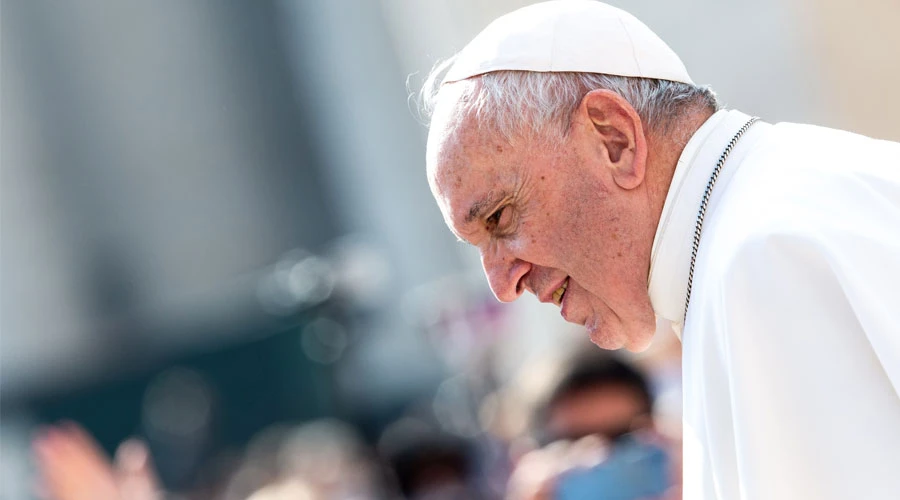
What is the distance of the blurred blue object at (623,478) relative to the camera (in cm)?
406

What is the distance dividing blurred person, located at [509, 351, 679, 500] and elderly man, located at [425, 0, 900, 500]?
1499mm

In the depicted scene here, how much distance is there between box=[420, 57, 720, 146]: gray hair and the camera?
2473mm

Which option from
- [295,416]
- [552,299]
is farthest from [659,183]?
[295,416]

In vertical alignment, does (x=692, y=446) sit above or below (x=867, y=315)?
below

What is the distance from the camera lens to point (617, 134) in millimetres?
2453

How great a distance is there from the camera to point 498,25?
2.85 metres

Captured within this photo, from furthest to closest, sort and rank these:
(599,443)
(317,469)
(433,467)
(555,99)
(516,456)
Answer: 1. (317,469)
2. (433,467)
3. (516,456)
4. (599,443)
5. (555,99)

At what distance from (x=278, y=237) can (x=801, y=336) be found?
20033 millimetres

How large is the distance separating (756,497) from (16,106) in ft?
67.9

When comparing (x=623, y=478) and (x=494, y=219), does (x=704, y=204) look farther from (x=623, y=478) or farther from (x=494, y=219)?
(x=623, y=478)

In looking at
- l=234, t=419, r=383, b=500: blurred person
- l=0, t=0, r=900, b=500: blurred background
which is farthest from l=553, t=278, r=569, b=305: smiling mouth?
l=234, t=419, r=383, b=500: blurred person

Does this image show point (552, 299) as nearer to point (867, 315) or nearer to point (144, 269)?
point (867, 315)

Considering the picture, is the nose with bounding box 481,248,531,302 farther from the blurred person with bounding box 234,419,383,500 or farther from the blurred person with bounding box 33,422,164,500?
the blurred person with bounding box 234,419,383,500

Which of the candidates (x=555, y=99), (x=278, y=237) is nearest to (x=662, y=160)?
(x=555, y=99)
